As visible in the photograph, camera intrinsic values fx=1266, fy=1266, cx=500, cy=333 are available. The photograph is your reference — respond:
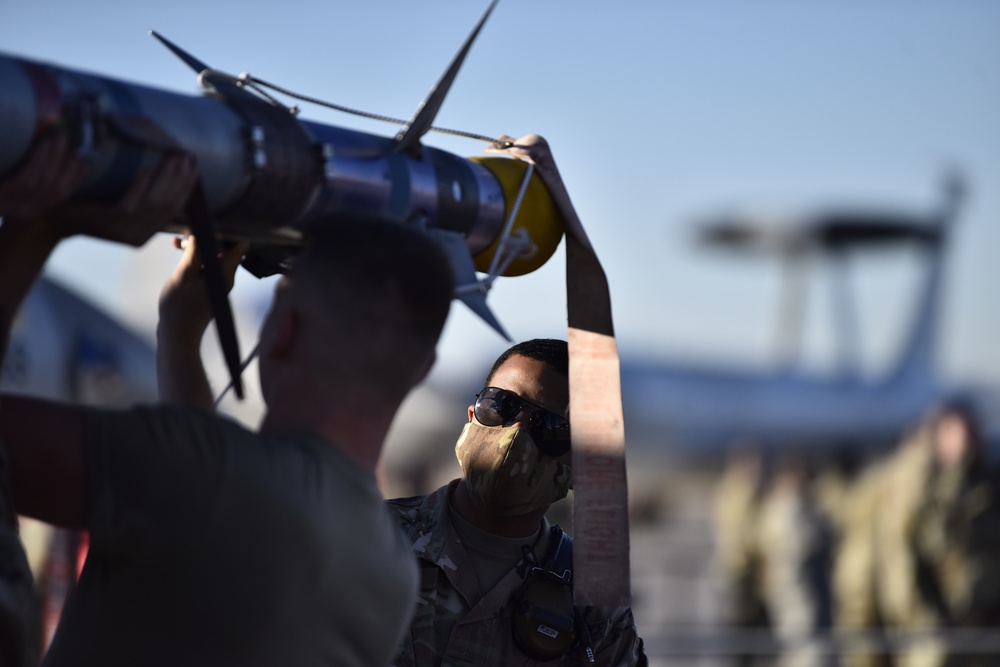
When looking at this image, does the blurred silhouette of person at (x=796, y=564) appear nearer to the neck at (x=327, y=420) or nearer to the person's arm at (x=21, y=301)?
the neck at (x=327, y=420)

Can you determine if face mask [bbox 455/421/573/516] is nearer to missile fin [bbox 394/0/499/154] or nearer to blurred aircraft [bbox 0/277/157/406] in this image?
missile fin [bbox 394/0/499/154]

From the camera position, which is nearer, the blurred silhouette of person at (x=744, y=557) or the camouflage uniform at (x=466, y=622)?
the camouflage uniform at (x=466, y=622)

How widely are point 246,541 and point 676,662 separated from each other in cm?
1387

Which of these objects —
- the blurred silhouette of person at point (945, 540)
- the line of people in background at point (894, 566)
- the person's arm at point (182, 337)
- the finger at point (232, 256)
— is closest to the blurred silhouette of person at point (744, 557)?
the line of people in background at point (894, 566)

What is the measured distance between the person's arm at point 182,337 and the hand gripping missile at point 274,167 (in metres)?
0.14

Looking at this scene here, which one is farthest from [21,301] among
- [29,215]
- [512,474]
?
[512,474]

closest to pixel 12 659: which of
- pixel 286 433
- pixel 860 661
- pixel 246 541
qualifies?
pixel 246 541

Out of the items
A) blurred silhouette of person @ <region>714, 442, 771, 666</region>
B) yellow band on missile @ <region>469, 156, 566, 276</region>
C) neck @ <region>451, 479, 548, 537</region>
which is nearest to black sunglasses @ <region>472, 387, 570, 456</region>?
neck @ <region>451, 479, 548, 537</region>

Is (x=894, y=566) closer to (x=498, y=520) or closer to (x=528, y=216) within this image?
(x=498, y=520)

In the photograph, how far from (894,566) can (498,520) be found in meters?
6.75

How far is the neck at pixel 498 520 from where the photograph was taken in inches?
129

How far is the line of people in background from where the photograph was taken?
8.73m

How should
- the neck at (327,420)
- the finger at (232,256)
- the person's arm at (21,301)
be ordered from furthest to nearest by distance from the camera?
the finger at (232,256) < the neck at (327,420) < the person's arm at (21,301)

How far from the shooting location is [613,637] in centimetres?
313
